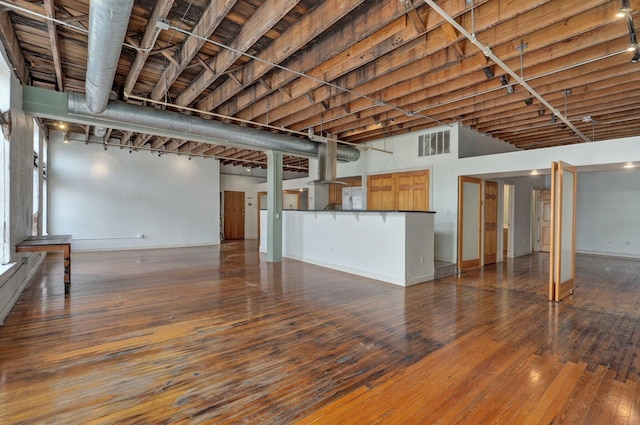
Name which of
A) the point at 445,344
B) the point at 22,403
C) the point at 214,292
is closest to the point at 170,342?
the point at 22,403

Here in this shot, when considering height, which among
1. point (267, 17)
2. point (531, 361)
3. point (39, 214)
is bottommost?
point (531, 361)

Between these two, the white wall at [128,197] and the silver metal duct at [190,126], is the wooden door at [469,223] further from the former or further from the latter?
the white wall at [128,197]

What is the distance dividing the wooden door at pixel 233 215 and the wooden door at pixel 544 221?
35.5 feet

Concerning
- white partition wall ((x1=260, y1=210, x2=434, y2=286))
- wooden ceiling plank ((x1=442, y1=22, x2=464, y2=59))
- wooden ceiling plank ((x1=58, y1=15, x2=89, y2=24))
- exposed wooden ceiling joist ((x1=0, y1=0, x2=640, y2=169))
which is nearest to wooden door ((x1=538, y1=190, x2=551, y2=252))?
exposed wooden ceiling joist ((x1=0, y1=0, x2=640, y2=169))

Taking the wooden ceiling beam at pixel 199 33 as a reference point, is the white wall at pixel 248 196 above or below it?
below

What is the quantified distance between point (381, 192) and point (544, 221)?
225 inches

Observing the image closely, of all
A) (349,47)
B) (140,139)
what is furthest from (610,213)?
(140,139)

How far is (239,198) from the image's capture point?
43.8 ft

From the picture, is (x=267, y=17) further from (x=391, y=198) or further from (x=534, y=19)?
(x=391, y=198)

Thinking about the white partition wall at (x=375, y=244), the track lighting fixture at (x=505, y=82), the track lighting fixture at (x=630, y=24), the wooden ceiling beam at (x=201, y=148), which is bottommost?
the white partition wall at (x=375, y=244)

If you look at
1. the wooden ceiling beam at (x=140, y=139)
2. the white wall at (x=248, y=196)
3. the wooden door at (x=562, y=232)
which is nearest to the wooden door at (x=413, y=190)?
the wooden door at (x=562, y=232)

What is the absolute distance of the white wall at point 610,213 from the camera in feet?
27.8

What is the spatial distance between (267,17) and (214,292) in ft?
12.1

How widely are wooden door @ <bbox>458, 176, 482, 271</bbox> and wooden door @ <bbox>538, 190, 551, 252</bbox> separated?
166 inches
